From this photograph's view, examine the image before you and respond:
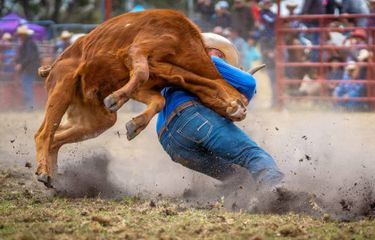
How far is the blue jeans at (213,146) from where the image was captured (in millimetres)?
5828

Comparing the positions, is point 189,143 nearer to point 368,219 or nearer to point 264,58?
point 368,219

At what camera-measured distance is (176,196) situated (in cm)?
665

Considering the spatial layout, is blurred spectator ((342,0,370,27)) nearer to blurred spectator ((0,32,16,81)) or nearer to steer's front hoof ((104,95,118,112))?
blurred spectator ((0,32,16,81))

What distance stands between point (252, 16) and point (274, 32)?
850 millimetres

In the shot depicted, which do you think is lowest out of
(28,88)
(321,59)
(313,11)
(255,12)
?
(28,88)

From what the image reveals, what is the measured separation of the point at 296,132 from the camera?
9.90 metres

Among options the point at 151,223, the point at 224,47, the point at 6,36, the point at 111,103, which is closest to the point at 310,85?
the point at 6,36

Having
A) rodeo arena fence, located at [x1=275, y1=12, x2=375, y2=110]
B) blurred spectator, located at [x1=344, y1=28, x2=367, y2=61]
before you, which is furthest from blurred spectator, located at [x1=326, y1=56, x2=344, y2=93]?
blurred spectator, located at [x1=344, y1=28, x2=367, y2=61]

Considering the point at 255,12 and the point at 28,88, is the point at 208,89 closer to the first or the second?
the point at 255,12

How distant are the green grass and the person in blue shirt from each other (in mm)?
326

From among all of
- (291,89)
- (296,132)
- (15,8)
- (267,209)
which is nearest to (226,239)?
(267,209)

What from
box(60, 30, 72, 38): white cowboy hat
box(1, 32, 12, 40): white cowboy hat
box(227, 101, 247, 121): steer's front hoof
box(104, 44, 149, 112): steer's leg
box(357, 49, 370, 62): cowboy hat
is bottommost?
box(1, 32, 12, 40): white cowboy hat

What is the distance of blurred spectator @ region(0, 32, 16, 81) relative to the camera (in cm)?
1535

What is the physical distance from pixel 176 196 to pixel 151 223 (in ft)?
4.84
